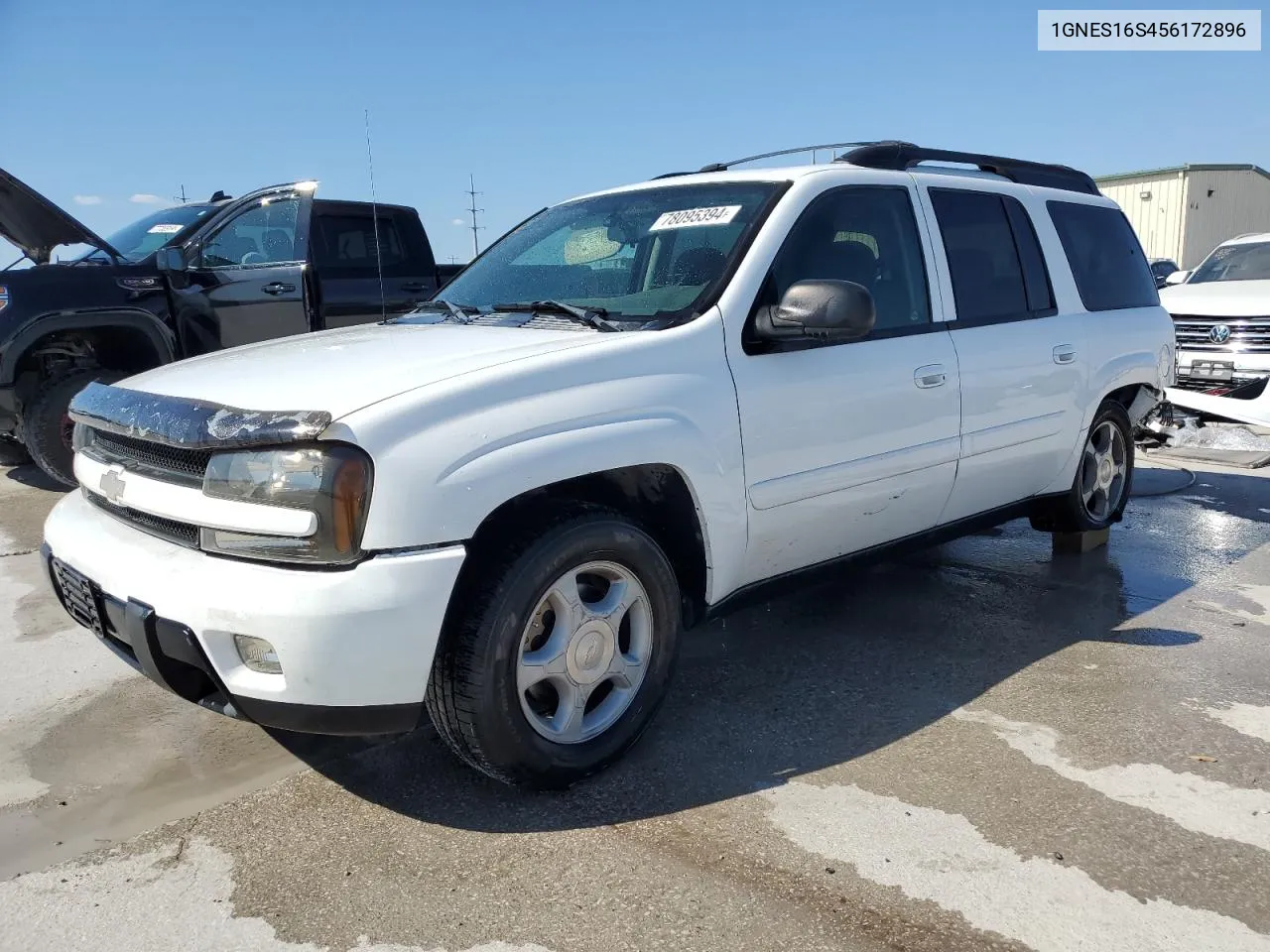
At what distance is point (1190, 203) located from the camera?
29641 mm

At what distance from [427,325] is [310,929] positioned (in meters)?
2.04

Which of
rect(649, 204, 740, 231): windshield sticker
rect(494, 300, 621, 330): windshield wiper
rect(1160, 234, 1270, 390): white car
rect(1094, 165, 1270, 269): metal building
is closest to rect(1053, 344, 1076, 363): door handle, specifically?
rect(649, 204, 740, 231): windshield sticker

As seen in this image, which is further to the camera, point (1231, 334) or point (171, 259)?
point (1231, 334)

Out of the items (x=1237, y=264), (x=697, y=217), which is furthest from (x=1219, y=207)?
(x=697, y=217)

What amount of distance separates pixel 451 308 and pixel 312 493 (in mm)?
1583

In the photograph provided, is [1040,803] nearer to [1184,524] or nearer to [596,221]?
[596,221]

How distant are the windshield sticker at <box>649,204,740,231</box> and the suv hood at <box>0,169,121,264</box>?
4.74 m

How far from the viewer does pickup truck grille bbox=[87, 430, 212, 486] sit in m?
2.59

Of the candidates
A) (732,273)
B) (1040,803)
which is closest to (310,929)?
(1040,803)

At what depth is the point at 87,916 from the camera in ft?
7.68

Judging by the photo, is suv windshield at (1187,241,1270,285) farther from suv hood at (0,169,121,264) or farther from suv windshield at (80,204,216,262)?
A: suv hood at (0,169,121,264)

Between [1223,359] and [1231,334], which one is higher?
[1231,334]

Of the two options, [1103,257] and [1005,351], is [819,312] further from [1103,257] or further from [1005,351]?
[1103,257]

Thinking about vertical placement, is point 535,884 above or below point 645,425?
below
